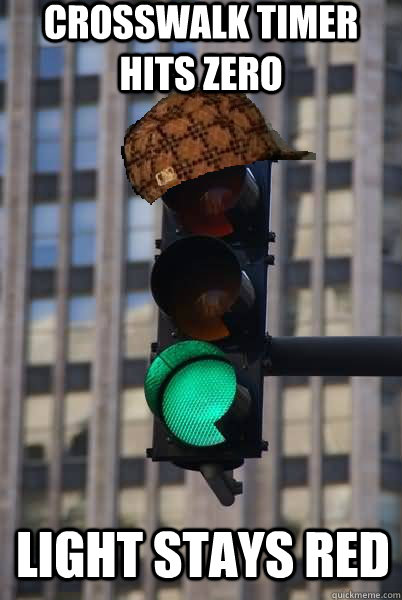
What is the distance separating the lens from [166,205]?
705 centimetres

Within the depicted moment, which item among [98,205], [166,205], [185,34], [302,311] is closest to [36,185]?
[98,205]

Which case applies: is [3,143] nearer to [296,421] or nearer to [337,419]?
[296,421]

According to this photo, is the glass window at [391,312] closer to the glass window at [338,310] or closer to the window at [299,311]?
the glass window at [338,310]

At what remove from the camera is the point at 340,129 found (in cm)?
7231

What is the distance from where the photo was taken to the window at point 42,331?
72.1m

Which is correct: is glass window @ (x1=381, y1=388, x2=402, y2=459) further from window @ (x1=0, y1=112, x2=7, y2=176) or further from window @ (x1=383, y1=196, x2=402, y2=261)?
window @ (x1=0, y1=112, x2=7, y2=176)

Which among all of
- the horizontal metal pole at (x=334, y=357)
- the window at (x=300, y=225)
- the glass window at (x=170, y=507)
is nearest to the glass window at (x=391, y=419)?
the window at (x=300, y=225)

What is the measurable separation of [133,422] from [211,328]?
209 feet

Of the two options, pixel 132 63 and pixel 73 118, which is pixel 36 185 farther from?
pixel 132 63

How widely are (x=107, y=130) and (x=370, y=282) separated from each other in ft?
39.9

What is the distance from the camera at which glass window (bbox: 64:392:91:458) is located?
232ft

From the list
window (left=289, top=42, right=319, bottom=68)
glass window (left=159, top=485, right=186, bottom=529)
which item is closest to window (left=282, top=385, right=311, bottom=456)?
glass window (left=159, top=485, right=186, bottom=529)

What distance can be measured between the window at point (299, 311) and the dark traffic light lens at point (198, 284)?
203 feet

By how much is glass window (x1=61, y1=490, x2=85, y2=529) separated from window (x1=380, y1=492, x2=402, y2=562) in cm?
1110
